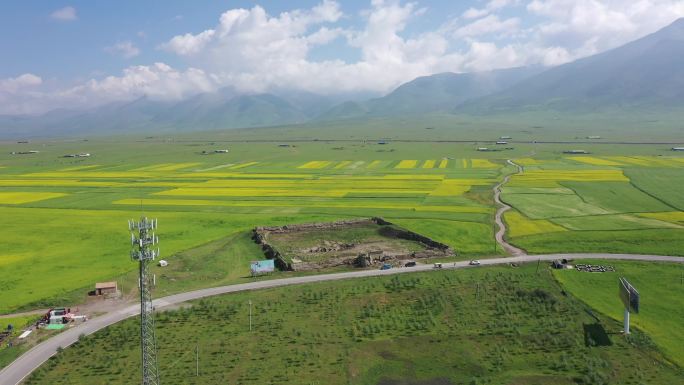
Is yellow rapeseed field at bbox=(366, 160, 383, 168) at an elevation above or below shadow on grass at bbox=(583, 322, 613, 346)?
above

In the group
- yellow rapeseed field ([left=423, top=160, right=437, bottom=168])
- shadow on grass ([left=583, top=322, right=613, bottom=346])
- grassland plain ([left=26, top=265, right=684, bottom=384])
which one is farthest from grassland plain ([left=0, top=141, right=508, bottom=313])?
shadow on grass ([left=583, top=322, right=613, bottom=346])

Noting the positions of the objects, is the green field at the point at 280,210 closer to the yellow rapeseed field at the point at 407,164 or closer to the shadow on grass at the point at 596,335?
the yellow rapeseed field at the point at 407,164

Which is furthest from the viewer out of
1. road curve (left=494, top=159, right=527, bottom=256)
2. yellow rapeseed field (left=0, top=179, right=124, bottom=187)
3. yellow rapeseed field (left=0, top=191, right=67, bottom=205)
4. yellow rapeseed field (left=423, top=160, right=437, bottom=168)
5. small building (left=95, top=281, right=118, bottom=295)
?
yellow rapeseed field (left=423, top=160, right=437, bottom=168)

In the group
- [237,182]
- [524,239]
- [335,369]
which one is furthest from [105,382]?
[237,182]

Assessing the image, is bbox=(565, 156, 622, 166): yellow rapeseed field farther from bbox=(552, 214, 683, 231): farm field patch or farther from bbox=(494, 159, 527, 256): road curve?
bbox=(552, 214, 683, 231): farm field patch

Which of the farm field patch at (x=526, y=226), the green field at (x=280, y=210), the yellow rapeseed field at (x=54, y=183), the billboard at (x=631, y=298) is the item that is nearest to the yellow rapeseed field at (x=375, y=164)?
the green field at (x=280, y=210)

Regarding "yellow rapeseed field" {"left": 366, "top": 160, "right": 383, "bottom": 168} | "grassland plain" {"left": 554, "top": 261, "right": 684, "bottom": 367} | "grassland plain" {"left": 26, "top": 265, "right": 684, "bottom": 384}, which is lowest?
"grassland plain" {"left": 26, "top": 265, "right": 684, "bottom": 384}
